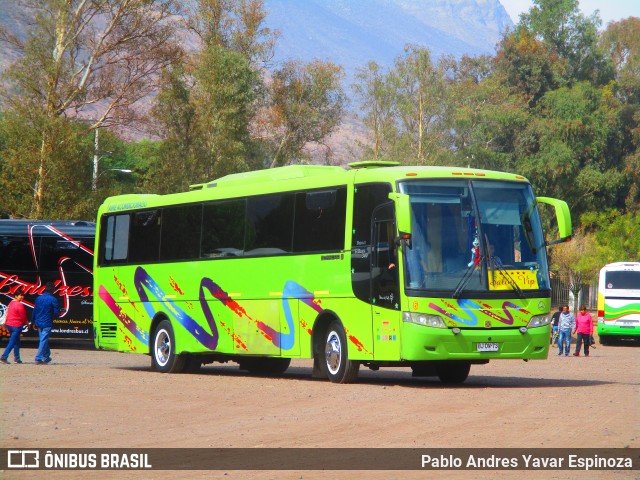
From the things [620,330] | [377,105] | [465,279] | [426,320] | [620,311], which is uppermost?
[377,105]

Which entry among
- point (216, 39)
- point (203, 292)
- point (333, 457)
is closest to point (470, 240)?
point (203, 292)

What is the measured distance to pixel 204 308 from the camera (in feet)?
78.7

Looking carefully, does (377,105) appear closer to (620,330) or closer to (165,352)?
(620,330)

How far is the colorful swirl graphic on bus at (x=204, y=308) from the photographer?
21547 millimetres

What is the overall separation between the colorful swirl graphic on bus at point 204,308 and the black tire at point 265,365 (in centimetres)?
131

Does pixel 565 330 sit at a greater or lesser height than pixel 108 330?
greater

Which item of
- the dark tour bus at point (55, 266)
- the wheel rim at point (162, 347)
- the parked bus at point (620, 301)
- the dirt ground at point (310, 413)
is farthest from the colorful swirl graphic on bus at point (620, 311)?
the wheel rim at point (162, 347)

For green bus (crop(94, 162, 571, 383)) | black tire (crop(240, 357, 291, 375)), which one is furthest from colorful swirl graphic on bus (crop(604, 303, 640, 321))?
green bus (crop(94, 162, 571, 383))

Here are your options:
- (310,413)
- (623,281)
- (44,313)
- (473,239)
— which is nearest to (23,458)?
(310,413)

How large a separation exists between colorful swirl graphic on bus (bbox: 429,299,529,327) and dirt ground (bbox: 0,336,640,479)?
1081mm

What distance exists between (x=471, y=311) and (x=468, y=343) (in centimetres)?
49

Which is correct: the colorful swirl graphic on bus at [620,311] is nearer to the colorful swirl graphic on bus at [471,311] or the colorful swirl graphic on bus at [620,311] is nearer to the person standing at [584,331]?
the person standing at [584,331]

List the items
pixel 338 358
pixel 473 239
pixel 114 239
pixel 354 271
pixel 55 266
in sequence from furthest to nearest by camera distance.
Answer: pixel 55 266
pixel 114 239
pixel 338 358
pixel 354 271
pixel 473 239

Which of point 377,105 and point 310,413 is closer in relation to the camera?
point 310,413
